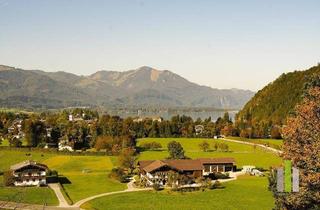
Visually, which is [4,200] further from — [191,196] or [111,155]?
[111,155]

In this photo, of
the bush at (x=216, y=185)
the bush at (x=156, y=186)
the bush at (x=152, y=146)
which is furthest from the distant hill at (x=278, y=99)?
the bush at (x=156, y=186)

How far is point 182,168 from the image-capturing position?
7569 cm

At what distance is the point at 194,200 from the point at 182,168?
59.7 feet

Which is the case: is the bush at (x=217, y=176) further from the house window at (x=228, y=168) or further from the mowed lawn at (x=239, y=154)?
the mowed lawn at (x=239, y=154)

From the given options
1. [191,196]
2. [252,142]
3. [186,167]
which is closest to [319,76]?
[191,196]

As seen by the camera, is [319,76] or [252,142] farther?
[252,142]

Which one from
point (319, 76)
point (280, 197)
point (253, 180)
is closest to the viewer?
point (280, 197)

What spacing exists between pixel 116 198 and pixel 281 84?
149 meters

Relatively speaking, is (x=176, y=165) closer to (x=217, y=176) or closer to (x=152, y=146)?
(x=217, y=176)

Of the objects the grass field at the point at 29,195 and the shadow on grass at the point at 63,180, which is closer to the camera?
the grass field at the point at 29,195

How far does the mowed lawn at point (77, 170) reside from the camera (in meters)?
64.8

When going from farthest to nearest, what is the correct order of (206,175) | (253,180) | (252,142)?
(252,142)
(206,175)
(253,180)

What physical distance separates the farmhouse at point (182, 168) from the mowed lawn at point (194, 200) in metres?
7.78

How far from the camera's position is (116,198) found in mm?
58938
